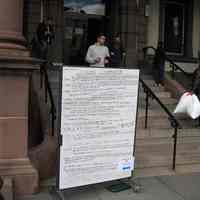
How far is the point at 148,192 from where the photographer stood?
20.9 feet

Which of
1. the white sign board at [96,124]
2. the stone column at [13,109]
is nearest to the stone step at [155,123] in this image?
the white sign board at [96,124]

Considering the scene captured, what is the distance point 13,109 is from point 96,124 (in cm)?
115

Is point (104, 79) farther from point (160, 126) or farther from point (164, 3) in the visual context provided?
point (164, 3)

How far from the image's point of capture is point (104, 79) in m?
6.00

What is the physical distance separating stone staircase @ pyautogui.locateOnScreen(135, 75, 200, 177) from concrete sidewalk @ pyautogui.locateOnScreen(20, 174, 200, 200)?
1.50 feet

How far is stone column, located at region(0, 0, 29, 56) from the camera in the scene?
20.1 ft

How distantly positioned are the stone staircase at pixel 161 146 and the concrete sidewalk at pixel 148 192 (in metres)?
0.46

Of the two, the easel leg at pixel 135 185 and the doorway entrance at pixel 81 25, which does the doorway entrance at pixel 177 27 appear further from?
the easel leg at pixel 135 185

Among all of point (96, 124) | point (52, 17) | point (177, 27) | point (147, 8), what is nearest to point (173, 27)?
point (177, 27)

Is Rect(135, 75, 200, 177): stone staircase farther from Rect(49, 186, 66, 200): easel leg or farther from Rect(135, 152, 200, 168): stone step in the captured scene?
Rect(49, 186, 66, 200): easel leg

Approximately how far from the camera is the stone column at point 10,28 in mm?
6137

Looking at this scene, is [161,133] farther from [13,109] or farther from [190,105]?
[13,109]

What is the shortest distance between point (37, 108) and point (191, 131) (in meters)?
3.83

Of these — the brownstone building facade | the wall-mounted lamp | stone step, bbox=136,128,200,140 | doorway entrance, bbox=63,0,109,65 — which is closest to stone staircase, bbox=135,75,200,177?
stone step, bbox=136,128,200,140
